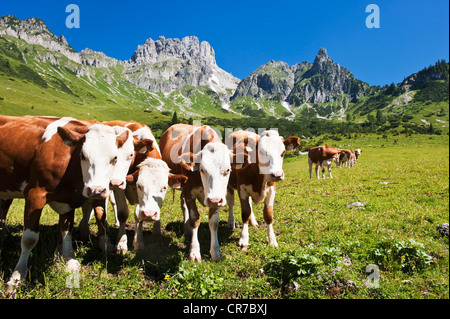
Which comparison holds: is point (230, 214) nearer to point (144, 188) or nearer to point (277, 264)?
point (277, 264)

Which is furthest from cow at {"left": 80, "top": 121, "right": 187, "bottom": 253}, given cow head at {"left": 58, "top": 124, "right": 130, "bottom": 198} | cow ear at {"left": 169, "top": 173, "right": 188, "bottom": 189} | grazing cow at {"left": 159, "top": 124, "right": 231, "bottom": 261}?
cow head at {"left": 58, "top": 124, "right": 130, "bottom": 198}

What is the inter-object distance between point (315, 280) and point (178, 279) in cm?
250

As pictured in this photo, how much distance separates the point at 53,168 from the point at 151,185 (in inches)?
76.0

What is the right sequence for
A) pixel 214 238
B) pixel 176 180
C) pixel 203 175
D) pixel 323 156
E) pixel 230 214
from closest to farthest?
1. pixel 203 175
2. pixel 176 180
3. pixel 214 238
4. pixel 230 214
5. pixel 323 156

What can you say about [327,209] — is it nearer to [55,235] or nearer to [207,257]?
[207,257]

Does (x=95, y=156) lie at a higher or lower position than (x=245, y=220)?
higher

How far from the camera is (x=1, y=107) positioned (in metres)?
106

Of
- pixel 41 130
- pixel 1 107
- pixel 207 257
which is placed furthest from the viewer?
pixel 1 107

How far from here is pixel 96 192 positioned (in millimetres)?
4586

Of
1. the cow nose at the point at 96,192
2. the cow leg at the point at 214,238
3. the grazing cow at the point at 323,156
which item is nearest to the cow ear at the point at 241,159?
the cow leg at the point at 214,238

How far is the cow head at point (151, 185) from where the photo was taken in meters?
5.17

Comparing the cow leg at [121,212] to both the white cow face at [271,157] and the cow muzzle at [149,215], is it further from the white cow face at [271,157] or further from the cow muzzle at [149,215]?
the white cow face at [271,157]

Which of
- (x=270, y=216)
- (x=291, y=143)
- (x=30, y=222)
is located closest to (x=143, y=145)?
(x=30, y=222)
